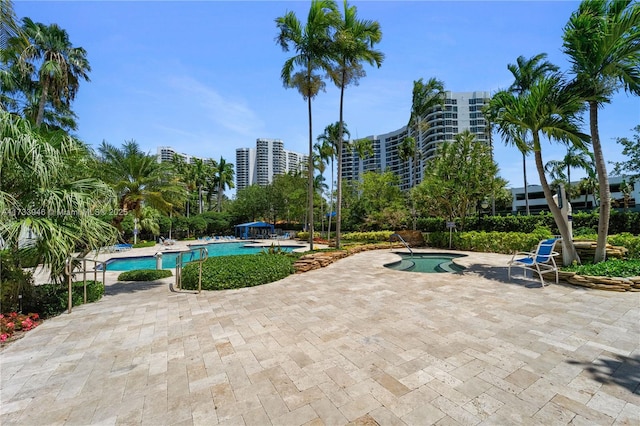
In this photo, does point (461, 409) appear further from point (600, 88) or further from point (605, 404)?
point (600, 88)

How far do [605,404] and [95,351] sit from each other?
5.56m

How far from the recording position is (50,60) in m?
11.7

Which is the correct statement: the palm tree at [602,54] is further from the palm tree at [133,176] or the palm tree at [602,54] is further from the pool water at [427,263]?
the palm tree at [133,176]

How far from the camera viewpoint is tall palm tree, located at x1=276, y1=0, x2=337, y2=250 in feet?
37.0

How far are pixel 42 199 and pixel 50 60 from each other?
38.6 feet

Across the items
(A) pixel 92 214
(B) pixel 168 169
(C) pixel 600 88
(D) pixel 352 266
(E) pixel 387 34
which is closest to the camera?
(A) pixel 92 214

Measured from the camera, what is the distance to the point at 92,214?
540 centimetres

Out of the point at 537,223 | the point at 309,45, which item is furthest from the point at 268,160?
the point at 537,223

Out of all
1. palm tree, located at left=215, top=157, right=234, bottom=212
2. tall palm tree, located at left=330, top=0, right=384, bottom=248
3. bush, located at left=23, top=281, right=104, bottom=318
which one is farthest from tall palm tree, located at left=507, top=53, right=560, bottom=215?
palm tree, located at left=215, top=157, right=234, bottom=212

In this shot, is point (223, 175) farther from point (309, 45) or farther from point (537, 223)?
point (537, 223)

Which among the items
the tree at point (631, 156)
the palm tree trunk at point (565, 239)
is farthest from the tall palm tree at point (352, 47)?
the tree at point (631, 156)

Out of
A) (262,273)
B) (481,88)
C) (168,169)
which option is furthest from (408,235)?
(481,88)

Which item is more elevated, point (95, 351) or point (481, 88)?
point (481, 88)

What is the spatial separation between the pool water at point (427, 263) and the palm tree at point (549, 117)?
3044 mm
